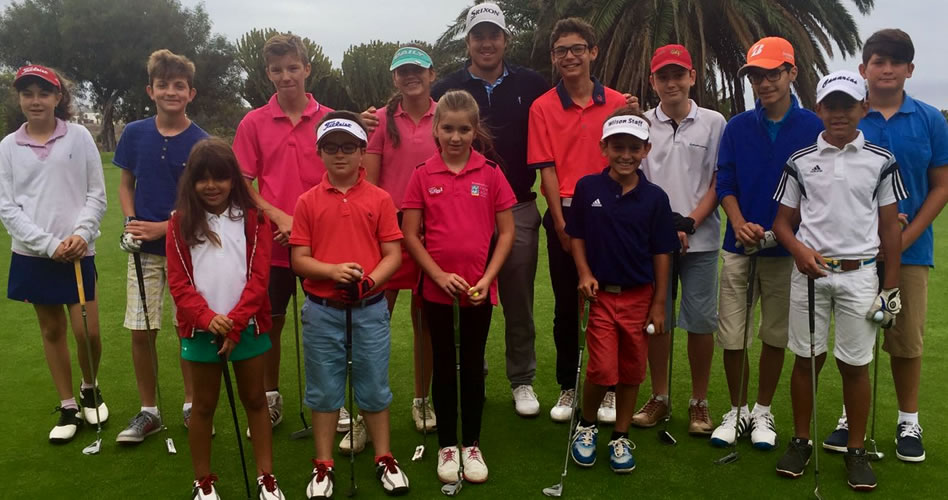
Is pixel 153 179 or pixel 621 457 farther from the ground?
pixel 153 179

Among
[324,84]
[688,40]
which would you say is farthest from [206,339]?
[324,84]

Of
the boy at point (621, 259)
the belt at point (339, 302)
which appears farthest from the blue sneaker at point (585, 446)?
the belt at point (339, 302)

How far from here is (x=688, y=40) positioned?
18188mm

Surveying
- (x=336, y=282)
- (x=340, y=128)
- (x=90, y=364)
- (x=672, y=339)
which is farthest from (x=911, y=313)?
(x=90, y=364)

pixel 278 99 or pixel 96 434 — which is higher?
pixel 278 99

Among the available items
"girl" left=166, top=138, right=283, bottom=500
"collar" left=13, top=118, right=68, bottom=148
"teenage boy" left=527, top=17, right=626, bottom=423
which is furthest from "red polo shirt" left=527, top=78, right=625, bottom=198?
"collar" left=13, top=118, right=68, bottom=148

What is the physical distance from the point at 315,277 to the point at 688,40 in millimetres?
16974

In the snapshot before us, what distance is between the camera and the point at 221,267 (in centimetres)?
309

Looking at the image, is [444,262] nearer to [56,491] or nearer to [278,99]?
[278,99]

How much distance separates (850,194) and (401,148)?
6.88 feet

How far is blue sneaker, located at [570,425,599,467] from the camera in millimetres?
3543

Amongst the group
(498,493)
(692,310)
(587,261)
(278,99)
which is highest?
(278,99)

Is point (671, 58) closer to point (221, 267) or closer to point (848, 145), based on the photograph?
point (848, 145)

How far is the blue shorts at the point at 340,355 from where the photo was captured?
10.7ft
